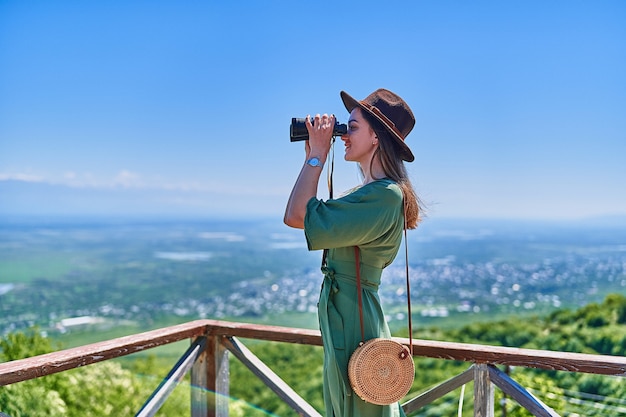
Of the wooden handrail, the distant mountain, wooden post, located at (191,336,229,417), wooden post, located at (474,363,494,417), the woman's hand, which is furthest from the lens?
the distant mountain

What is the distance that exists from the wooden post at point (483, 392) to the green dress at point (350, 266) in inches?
15.0

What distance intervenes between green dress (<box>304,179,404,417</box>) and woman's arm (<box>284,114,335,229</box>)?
3 cm

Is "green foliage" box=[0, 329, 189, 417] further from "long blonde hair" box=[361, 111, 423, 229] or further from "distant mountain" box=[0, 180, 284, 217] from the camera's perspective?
"distant mountain" box=[0, 180, 284, 217]

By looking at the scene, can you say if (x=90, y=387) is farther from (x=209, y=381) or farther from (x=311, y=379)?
(x=311, y=379)

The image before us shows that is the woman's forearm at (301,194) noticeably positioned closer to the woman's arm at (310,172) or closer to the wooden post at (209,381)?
the woman's arm at (310,172)

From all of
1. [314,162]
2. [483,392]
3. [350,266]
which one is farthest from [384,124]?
[483,392]

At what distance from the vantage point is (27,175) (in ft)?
72.8

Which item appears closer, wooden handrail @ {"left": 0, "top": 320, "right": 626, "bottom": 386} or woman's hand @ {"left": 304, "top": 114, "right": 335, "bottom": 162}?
woman's hand @ {"left": 304, "top": 114, "right": 335, "bottom": 162}

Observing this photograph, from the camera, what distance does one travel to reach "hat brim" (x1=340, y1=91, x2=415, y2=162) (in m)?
1.43

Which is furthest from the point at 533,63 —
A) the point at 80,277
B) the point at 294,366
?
the point at 80,277

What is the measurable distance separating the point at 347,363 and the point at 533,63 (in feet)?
52.1

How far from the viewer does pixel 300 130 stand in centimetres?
144

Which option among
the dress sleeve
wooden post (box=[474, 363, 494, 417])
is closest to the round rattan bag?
the dress sleeve

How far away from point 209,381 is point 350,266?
1023 millimetres
